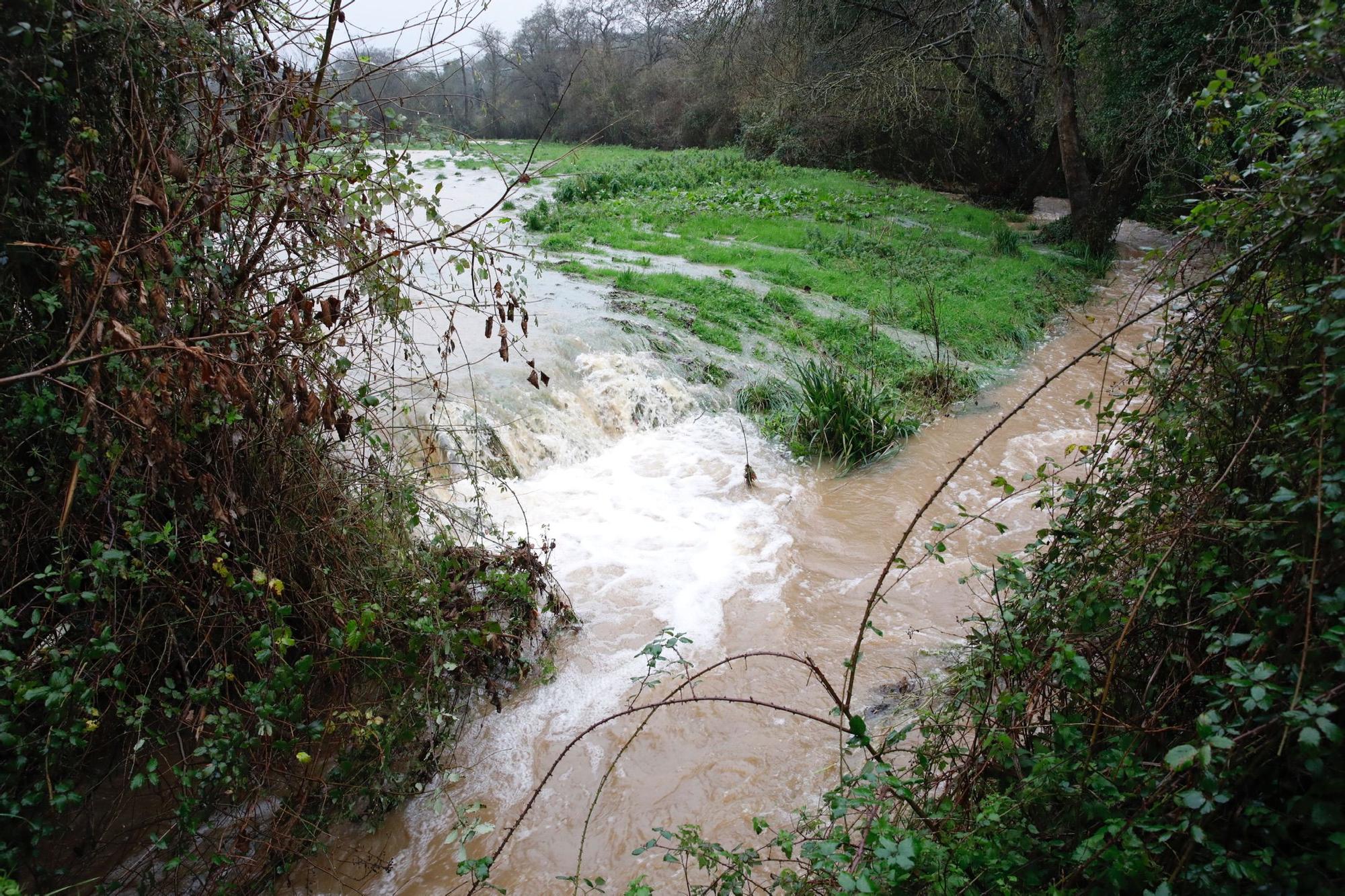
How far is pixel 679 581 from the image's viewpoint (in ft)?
19.5

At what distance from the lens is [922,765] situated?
9.85ft

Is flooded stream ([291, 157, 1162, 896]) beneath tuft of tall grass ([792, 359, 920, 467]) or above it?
beneath

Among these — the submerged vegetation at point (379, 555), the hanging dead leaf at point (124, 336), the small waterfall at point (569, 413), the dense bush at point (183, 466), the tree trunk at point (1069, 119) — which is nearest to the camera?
the submerged vegetation at point (379, 555)

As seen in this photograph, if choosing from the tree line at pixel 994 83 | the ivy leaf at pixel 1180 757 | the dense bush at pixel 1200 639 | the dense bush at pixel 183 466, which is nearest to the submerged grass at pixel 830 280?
the tree line at pixel 994 83

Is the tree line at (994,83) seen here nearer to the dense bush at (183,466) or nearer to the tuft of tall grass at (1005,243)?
the tuft of tall grass at (1005,243)

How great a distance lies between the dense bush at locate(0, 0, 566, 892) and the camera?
287 cm

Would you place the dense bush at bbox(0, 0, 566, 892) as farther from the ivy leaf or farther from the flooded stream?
the ivy leaf

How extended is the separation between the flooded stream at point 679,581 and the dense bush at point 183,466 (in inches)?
23.4

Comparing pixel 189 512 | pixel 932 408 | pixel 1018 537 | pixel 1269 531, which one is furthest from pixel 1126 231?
pixel 189 512

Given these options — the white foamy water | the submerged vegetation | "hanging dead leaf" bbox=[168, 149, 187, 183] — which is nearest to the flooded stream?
the white foamy water

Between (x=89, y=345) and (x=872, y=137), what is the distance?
76.1ft

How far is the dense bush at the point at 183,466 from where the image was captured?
2.87 m

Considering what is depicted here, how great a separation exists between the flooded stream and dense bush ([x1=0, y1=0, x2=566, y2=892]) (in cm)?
60

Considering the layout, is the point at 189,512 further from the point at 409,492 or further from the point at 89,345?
the point at 409,492
